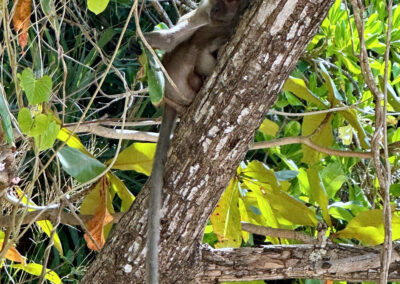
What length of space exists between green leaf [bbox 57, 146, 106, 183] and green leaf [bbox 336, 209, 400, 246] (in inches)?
20.5

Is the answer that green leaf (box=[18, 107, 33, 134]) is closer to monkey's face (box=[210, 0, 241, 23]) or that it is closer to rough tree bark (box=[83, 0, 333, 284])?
rough tree bark (box=[83, 0, 333, 284])

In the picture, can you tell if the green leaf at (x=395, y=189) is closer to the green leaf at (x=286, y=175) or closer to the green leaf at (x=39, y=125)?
the green leaf at (x=286, y=175)

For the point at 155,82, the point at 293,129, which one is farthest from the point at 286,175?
the point at 155,82

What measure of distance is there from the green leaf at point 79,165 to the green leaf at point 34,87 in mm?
285

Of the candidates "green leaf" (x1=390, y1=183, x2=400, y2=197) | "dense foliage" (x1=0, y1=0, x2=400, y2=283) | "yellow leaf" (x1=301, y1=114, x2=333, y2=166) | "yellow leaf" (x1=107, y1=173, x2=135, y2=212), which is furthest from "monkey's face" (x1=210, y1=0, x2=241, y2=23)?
"green leaf" (x1=390, y1=183, x2=400, y2=197)

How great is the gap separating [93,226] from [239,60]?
0.51m

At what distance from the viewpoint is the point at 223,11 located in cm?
136

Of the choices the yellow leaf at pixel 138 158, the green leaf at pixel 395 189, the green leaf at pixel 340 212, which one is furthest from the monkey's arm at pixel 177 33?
the green leaf at pixel 395 189

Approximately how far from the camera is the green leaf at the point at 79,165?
1145mm

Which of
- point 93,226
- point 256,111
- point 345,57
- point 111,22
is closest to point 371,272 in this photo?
point 256,111

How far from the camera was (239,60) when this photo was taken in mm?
1012

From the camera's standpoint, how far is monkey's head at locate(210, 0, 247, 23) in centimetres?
136

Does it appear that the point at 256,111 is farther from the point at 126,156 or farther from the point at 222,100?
the point at 126,156

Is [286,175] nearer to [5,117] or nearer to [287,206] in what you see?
[287,206]
